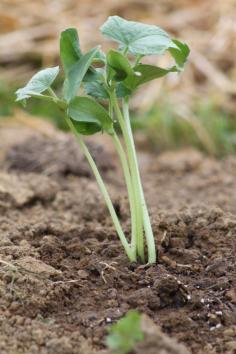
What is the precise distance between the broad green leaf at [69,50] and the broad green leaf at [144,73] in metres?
0.14

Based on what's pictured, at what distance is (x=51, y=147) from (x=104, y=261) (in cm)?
162

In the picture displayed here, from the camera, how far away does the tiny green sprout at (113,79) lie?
69.7 inches

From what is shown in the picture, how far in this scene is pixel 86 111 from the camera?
185 centimetres

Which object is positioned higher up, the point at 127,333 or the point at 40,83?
the point at 40,83

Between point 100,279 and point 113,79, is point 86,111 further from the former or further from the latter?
point 100,279

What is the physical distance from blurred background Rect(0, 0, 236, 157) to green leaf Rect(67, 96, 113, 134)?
7.16 ft

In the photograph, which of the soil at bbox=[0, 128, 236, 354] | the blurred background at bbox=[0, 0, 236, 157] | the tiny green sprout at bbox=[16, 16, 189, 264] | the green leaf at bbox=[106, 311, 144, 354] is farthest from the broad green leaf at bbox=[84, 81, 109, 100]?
the blurred background at bbox=[0, 0, 236, 157]

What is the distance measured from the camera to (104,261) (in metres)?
1.94

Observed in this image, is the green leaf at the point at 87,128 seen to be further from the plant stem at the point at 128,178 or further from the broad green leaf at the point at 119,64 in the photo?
the broad green leaf at the point at 119,64

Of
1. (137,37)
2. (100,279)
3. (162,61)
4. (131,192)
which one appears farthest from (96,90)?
(162,61)

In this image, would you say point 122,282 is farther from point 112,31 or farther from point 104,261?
point 112,31

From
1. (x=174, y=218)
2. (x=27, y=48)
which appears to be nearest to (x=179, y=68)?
(x=174, y=218)

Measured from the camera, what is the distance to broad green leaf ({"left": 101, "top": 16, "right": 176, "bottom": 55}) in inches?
69.7

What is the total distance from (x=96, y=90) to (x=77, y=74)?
0.11m
